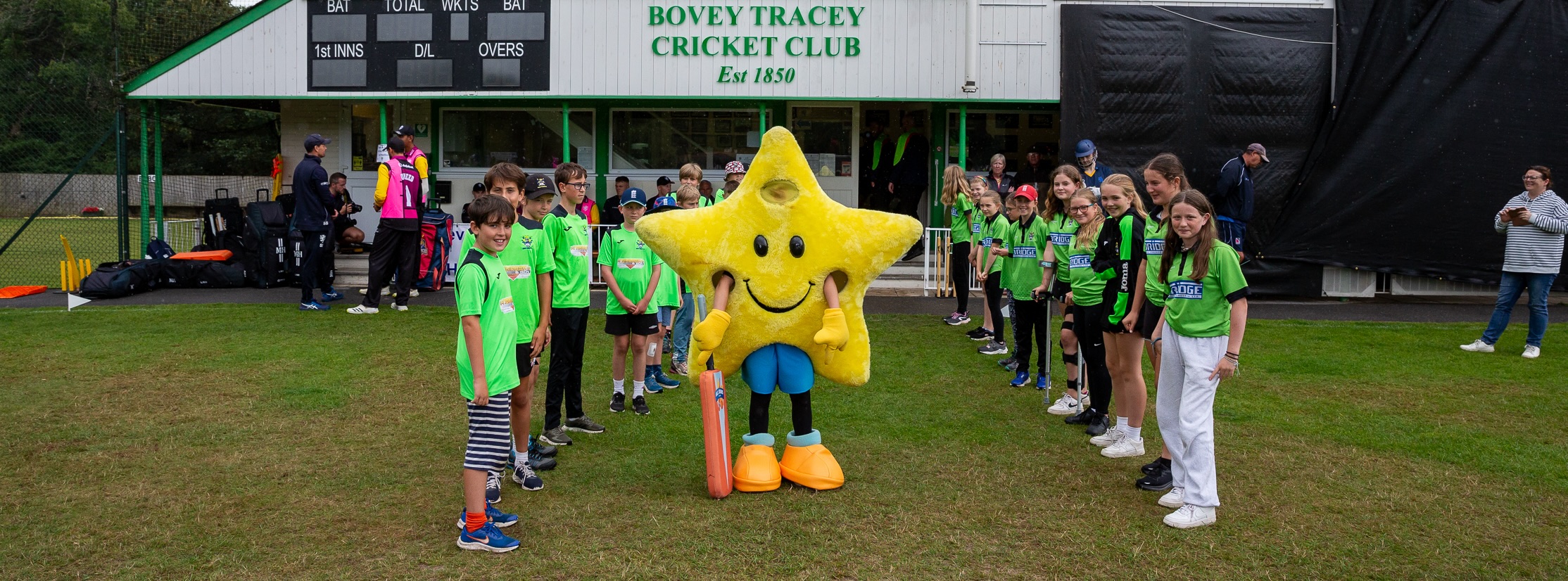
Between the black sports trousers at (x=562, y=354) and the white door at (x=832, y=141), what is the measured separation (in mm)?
9823

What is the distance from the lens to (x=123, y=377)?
8.50 m

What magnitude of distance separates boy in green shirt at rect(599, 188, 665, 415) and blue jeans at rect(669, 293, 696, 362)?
1141 mm

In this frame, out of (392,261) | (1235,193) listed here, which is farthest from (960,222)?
(392,261)

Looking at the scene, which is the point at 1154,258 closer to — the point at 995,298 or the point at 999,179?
the point at 995,298

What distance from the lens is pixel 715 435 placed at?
5477mm

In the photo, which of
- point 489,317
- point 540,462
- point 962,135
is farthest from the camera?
point 962,135

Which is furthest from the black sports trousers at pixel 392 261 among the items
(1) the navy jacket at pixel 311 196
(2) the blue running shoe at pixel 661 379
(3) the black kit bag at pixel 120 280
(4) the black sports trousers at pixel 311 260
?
(2) the blue running shoe at pixel 661 379

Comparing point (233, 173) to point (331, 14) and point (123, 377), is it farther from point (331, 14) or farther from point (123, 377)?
point (123, 377)

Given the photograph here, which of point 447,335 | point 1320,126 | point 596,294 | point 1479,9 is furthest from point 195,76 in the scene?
point 1479,9

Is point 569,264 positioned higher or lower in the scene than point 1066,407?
higher

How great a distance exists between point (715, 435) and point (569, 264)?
5.44 ft

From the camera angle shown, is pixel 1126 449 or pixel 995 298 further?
pixel 995 298

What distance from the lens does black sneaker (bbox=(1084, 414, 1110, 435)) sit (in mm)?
6922

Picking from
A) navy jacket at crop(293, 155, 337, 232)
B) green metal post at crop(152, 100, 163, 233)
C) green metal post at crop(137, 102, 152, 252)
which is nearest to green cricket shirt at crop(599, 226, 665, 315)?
navy jacket at crop(293, 155, 337, 232)
